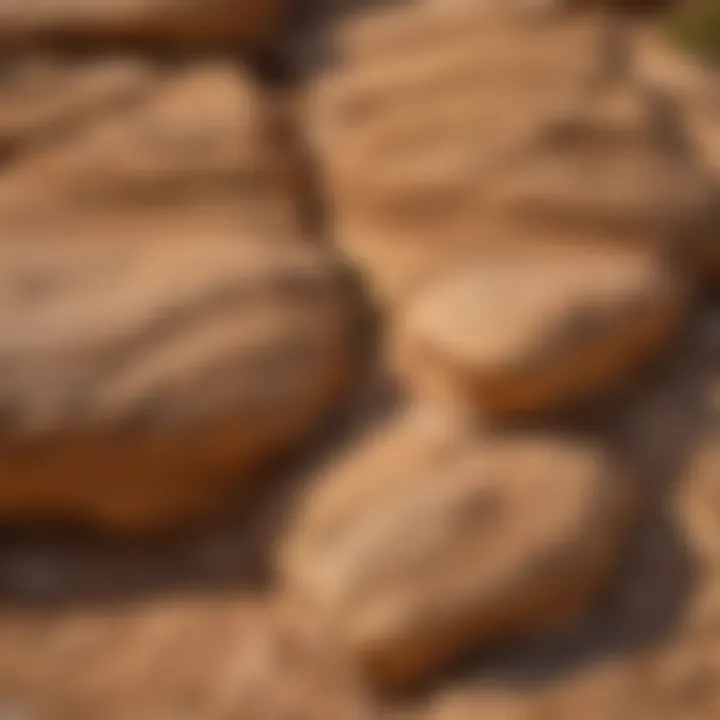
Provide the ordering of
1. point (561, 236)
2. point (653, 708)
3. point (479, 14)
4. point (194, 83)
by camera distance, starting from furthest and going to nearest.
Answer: point (479, 14) < point (194, 83) < point (561, 236) < point (653, 708)

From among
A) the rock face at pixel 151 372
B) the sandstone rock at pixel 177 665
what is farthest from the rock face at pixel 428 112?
the sandstone rock at pixel 177 665

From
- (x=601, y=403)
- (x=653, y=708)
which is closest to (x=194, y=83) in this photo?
(x=601, y=403)

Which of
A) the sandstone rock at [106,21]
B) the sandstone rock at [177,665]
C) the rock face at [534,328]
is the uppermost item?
the sandstone rock at [106,21]

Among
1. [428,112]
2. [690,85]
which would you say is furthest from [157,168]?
[690,85]

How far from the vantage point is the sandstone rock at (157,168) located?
0.98m

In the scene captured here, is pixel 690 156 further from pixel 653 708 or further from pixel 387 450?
pixel 653 708

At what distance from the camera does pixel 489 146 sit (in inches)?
40.7

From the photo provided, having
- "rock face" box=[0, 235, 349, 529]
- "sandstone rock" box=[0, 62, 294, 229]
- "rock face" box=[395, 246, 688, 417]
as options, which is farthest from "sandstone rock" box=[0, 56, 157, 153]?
"rock face" box=[395, 246, 688, 417]

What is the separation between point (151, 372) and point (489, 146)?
387 mm

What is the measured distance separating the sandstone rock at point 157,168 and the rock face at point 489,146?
0.07m

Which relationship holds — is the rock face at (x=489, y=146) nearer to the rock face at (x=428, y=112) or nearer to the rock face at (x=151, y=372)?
the rock face at (x=428, y=112)

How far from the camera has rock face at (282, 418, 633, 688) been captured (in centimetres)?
74

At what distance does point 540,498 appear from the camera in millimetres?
795

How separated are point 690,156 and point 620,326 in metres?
0.27
